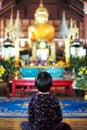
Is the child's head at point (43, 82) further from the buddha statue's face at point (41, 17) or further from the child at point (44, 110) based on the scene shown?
the buddha statue's face at point (41, 17)

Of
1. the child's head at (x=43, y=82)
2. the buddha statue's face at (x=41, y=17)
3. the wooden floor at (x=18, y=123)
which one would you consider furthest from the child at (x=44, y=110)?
the buddha statue's face at (x=41, y=17)

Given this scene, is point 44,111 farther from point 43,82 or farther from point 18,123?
point 18,123

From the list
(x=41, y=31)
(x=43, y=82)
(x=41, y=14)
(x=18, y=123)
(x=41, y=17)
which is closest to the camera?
(x=43, y=82)

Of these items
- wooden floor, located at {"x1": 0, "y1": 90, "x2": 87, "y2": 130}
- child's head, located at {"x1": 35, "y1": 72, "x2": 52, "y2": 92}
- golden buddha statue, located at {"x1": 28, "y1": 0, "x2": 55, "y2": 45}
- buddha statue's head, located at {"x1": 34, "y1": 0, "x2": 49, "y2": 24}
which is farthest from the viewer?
golden buddha statue, located at {"x1": 28, "y1": 0, "x2": 55, "y2": 45}

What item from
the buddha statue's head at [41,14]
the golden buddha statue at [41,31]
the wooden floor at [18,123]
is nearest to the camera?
the wooden floor at [18,123]

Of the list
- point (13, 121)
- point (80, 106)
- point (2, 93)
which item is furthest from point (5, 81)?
point (13, 121)

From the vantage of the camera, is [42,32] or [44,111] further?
[42,32]

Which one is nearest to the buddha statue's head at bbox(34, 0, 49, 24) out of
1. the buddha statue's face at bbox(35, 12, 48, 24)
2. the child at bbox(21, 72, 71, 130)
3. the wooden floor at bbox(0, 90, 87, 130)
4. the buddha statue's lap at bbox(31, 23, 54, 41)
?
the buddha statue's face at bbox(35, 12, 48, 24)

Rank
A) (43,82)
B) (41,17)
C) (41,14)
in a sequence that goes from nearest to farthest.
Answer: (43,82), (41,14), (41,17)

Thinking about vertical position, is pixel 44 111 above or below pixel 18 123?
above

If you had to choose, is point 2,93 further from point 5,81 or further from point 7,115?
point 7,115

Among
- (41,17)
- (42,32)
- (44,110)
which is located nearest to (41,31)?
(42,32)

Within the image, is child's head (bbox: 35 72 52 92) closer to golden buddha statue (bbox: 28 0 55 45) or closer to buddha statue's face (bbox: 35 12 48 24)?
buddha statue's face (bbox: 35 12 48 24)

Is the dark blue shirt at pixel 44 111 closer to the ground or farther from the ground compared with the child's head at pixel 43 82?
closer to the ground
